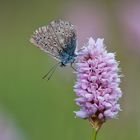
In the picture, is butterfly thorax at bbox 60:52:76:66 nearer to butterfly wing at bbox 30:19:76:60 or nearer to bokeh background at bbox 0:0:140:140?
butterfly wing at bbox 30:19:76:60

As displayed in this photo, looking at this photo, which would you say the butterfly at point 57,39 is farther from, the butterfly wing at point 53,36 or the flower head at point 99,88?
the flower head at point 99,88

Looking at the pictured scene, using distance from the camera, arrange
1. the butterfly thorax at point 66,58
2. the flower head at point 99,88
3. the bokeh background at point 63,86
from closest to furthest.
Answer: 1. the flower head at point 99,88
2. the butterfly thorax at point 66,58
3. the bokeh background at point 63,86

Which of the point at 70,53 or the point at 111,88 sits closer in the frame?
the point at 111,88

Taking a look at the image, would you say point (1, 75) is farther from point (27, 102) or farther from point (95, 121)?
point (95, 121)

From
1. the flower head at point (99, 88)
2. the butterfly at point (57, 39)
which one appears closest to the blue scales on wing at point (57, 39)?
the butterfly at point (57, 39)

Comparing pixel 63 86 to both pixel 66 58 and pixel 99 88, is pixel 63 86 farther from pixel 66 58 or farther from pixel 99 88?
pixel 99 88

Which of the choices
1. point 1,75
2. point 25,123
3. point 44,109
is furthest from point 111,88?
point 1,75

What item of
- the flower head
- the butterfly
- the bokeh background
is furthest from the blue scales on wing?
the bokeh background
